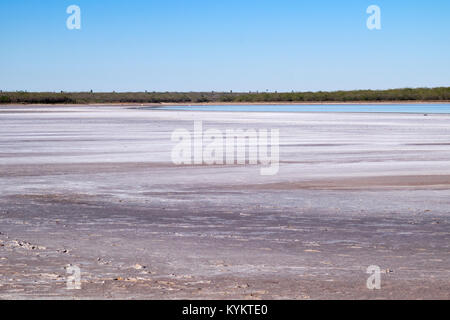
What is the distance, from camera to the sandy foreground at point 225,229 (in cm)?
906

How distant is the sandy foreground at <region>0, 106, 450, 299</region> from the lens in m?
9.06

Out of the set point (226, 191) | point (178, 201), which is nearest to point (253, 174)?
point (226, 191)

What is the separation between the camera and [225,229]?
12742 millimetres

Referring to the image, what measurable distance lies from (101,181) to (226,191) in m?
3.56

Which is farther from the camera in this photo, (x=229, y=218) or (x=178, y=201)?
(x=178, y=201)

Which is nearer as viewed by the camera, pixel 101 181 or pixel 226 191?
pixel 226 191

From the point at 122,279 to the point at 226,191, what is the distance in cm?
836
